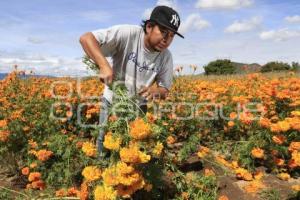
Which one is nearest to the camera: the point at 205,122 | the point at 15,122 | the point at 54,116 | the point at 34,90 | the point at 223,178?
the point at 223,178

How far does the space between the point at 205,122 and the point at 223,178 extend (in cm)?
142

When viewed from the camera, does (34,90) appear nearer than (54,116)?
No

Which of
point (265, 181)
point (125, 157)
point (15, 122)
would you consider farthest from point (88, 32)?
point (265, 181)

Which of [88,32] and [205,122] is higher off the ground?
[88,32]

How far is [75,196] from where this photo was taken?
3.70m

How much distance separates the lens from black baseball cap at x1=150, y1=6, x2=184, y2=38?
137 inches

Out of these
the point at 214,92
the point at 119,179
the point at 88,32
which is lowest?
the point at 119,179

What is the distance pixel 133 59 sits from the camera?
386 cm

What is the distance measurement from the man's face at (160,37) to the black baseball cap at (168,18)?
0.21 feet

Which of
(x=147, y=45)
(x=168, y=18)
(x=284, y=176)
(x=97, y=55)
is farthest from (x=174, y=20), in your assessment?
(x=284, y=176)

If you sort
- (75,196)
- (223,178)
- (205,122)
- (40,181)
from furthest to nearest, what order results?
1. (205,122)
2. (223,178)
3. (40,181)
4. (75,196)

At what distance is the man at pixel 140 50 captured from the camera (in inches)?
137

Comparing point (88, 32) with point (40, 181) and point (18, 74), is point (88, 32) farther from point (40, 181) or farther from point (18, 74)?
point (18, 74)

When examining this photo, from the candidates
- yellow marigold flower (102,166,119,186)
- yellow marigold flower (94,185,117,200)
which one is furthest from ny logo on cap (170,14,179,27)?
yellow marigold flower (94,185,117,200)
